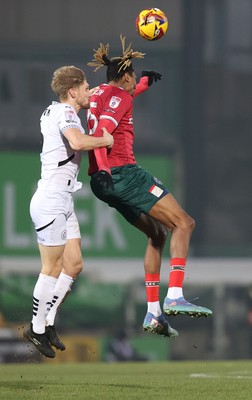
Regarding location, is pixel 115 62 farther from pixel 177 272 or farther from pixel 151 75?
pixel 177 272

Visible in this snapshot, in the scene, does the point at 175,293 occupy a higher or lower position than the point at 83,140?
lower

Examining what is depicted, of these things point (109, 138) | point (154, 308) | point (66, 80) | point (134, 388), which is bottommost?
point (134, 388)

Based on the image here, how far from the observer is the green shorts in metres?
12.5

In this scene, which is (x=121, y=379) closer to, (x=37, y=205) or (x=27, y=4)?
(x=37, y=205)

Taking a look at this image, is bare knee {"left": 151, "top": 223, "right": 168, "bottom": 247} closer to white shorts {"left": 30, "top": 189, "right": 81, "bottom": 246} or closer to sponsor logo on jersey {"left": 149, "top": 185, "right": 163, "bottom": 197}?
sponsor logo on jersey {"left": 149, "top": 185, "right": 163, "bottom": 197}

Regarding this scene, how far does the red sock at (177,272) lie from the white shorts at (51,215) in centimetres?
104

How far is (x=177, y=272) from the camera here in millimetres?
12602

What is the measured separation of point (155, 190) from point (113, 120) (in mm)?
728

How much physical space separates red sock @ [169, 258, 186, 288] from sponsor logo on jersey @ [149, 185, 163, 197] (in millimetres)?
614

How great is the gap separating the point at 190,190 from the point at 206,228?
109 cm

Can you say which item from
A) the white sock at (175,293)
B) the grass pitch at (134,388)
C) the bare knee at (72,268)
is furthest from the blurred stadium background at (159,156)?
the white sock at (175,293)

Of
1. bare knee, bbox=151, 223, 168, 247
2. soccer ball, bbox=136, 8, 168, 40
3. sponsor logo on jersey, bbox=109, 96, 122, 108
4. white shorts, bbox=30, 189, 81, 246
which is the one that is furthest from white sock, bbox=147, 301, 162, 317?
soccer ball, bbox=136, 8, 168, 40

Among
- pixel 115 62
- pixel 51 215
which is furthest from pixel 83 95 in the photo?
pixel 51 215

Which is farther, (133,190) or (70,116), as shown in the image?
(133,190)
